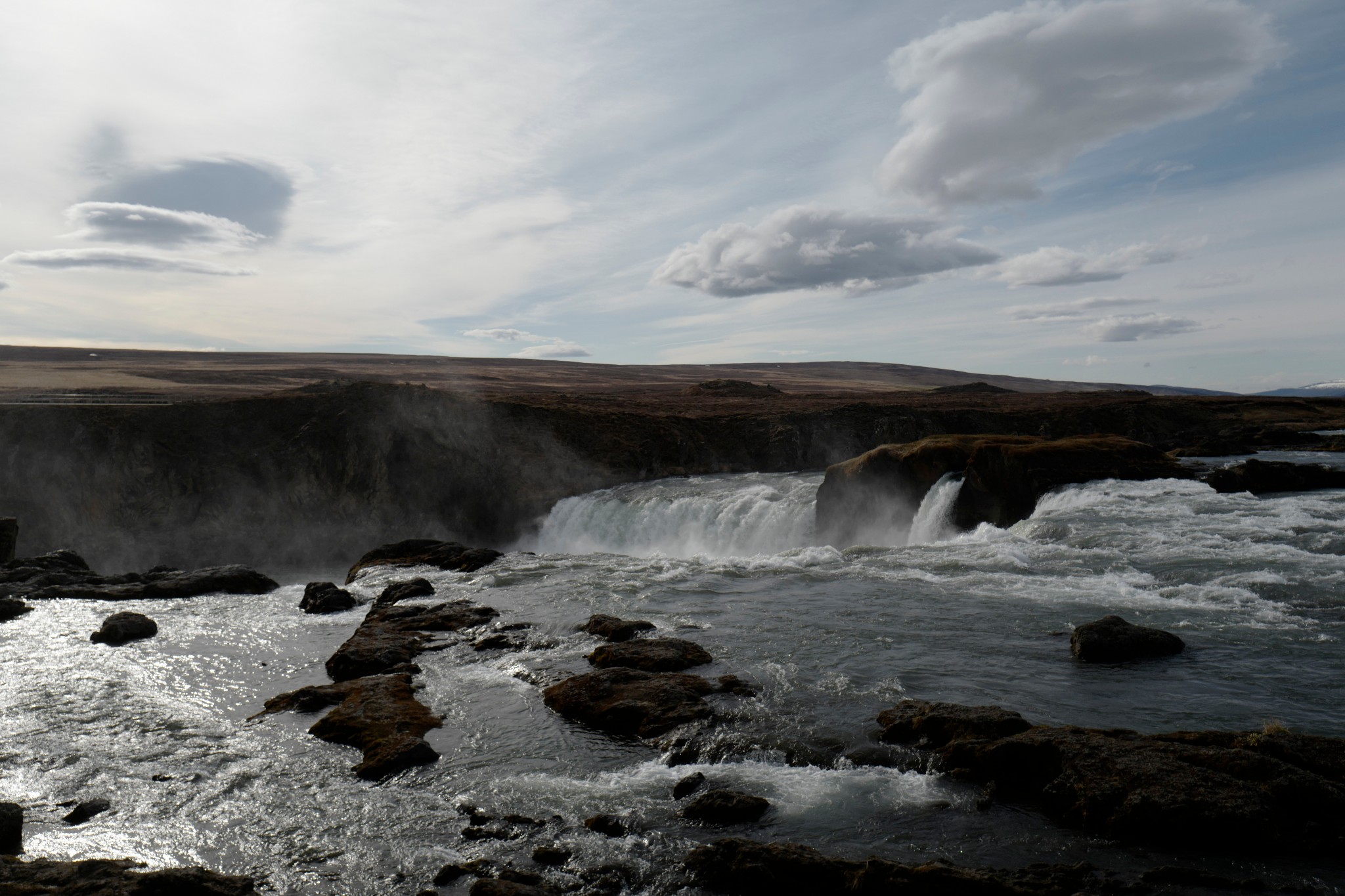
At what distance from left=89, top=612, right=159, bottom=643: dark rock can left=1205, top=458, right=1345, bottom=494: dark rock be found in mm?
35397

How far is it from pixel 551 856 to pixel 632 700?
15.7 ft

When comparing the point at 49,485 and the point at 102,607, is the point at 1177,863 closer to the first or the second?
the point at 102,607

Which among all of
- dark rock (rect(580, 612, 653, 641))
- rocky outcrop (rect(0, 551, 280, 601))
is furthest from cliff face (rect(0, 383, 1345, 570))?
dark rock (rect(580, 612, 653, 641))

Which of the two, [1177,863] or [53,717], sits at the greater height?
[1177,863]

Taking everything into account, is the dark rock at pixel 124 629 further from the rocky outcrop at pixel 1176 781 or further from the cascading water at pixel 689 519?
the rocky outcrop at pixel 1176 781

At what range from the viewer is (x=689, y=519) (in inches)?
1535

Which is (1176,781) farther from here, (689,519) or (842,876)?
(689,519)

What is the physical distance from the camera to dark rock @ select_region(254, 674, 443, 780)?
496 inches

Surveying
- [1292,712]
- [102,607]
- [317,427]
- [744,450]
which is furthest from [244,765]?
[744,450]

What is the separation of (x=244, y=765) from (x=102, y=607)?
59.2 ft

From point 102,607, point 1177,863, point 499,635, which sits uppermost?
point 1177,863

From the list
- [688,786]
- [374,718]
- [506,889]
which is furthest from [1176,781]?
[374,718]

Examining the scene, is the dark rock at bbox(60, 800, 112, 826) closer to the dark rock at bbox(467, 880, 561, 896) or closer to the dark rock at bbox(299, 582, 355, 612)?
the dark rock at bbox(467, 880, 561, 896)

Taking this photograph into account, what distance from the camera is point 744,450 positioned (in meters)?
55.3
